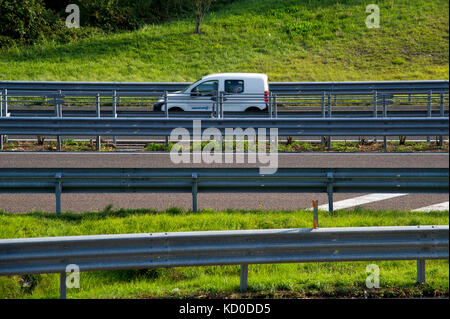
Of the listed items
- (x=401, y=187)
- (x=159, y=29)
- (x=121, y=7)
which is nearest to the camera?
(x=401, y=187)

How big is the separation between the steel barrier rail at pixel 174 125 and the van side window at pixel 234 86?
614 cm

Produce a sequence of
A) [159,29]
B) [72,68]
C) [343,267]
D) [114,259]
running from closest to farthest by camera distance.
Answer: [114,259] → [343,267] → [72,68] → [159,29]

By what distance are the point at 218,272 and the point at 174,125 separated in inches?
312

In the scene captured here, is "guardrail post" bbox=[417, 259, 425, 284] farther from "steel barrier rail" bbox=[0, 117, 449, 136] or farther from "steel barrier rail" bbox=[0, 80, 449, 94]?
"steel barrier rail" bbox=[0, 80, 449, 94]

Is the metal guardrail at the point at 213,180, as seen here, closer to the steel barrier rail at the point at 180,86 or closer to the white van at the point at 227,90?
the white van at the point at 227,90

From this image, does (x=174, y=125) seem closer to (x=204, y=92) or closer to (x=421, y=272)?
(x=204, y=92)

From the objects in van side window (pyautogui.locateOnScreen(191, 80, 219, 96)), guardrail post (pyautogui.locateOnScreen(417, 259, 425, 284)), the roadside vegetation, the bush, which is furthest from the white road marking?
the bush

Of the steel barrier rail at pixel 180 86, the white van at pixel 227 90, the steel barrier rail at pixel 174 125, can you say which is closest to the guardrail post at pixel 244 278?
the steel barrier rail at pixel 174 125

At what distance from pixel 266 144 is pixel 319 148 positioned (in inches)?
55.8

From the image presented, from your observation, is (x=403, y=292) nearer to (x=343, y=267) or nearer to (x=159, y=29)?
(x=343, y=267)

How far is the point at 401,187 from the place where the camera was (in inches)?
351

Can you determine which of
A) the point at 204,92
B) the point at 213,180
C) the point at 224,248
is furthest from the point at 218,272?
the point at 204,92

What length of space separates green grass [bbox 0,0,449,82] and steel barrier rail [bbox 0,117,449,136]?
15181 mm

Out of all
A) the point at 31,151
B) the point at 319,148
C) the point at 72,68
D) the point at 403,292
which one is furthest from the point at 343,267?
the point at 72,68
